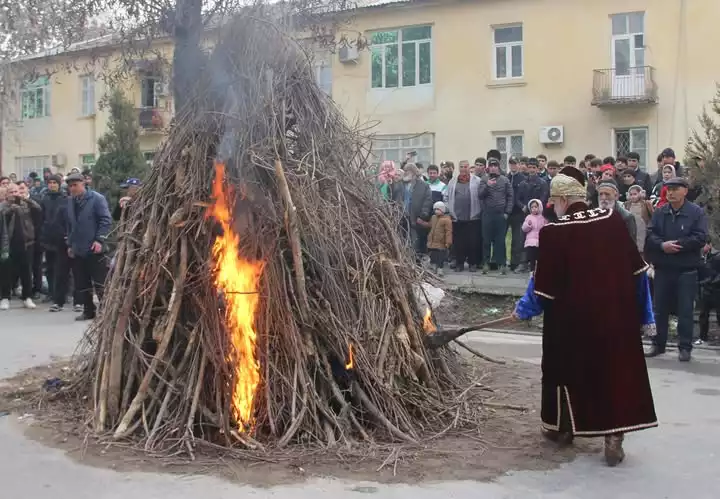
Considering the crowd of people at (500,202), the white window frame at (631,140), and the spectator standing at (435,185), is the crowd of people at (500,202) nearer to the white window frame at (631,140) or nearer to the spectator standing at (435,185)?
the spectator standing at (435,185)

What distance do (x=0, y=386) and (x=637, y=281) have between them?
5827 millimetres

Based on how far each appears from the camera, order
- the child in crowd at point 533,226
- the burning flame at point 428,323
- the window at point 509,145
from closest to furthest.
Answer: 1. the burning flame at point 428,323
2. the child in crowd at point 533,226
3. the window at point 509,145

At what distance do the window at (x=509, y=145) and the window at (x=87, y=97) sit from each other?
17.9 metres

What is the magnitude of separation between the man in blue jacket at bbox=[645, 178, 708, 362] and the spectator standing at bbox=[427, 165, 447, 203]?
602 centimetres

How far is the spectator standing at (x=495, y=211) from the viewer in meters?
14.4

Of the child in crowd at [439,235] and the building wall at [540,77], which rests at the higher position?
the building wall at [540,77]

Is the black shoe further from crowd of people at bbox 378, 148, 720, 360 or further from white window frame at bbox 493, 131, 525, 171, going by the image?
white window frame at bbox 493, 131, 525, 171

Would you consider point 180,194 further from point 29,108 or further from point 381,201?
point 29,108

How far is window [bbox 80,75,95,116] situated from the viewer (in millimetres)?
34219

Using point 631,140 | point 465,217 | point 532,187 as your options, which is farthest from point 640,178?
point 631,140

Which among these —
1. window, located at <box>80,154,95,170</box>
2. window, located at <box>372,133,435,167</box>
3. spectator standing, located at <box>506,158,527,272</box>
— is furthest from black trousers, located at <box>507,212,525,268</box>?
window, located at <box>80,154,95,170</box>

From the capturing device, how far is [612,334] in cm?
571

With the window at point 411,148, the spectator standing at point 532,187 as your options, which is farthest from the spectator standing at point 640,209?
the window at point 411,148

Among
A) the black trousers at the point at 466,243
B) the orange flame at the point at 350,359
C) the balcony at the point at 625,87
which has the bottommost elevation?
the orange flame at the point at 350,359
